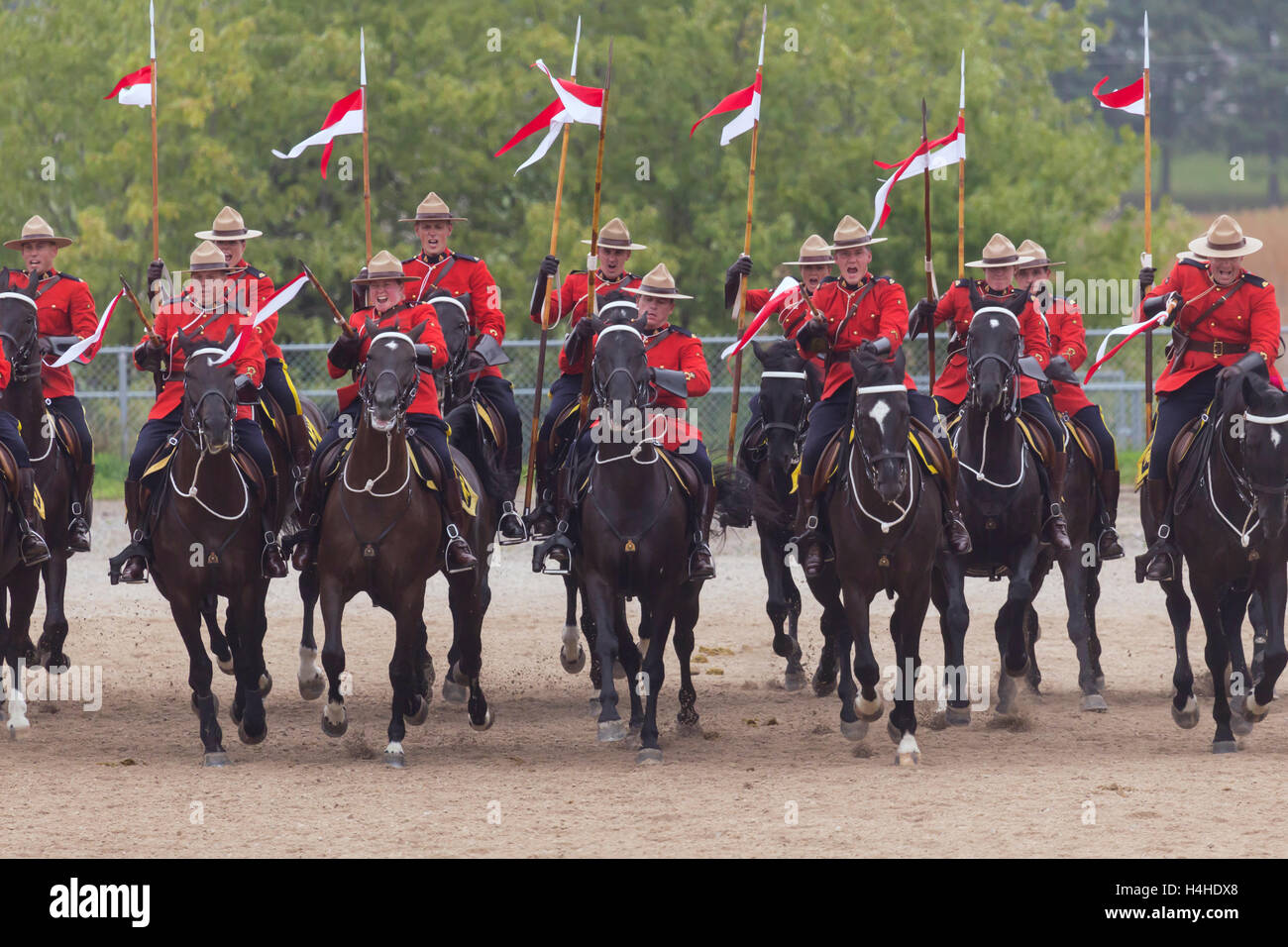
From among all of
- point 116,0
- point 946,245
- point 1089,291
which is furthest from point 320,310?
point 1089,291

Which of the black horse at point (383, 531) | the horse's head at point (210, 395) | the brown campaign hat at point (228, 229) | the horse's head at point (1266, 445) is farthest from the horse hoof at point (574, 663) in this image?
the horse's head at point (1266, 445)

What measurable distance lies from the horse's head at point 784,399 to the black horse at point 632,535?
225cm

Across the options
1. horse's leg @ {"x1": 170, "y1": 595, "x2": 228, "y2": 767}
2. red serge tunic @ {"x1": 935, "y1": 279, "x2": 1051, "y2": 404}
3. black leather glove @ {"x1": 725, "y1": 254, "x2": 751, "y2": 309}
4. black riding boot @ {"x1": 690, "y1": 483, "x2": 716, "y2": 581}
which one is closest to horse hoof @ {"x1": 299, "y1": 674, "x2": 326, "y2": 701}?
horse's leg @ {"x1": 170, "y1": 595, "x2": 228, "y2": 767}

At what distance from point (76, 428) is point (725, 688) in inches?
186

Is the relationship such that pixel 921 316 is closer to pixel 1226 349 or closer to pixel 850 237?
pixel 850 237

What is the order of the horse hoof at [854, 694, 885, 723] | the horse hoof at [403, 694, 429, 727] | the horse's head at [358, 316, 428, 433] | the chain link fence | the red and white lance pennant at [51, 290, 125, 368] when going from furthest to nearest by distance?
1. the chain link fence
2. the red and white lance pennant at [51, 290, 125, 368]
3. the horse hoof at [403, 694, 429, 727]
4. the horse hoof at [854, 694, 885, 723]
5. the horse's head at [358, 316, 428, 433]

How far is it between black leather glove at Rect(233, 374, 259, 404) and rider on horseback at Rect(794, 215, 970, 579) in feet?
10.4

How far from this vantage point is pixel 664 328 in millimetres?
11570

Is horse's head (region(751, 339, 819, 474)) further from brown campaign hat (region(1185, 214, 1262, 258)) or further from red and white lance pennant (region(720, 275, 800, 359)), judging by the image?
brown campaign hat (region(1185, 214, 1262, 258))

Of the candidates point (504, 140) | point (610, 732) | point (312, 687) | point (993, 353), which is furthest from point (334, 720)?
point (504, 140)

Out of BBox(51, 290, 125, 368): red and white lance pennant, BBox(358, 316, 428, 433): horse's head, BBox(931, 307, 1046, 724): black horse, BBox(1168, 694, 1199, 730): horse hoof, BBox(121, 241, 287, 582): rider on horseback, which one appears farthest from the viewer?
BBox(51, 290, 125, 368): red and white lance pennant

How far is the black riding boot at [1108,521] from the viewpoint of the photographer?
41.2 ft

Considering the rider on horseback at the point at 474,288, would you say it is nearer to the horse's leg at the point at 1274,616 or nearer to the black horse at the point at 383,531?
the black horse at the point at 383,531

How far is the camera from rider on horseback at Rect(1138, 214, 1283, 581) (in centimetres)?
1108
